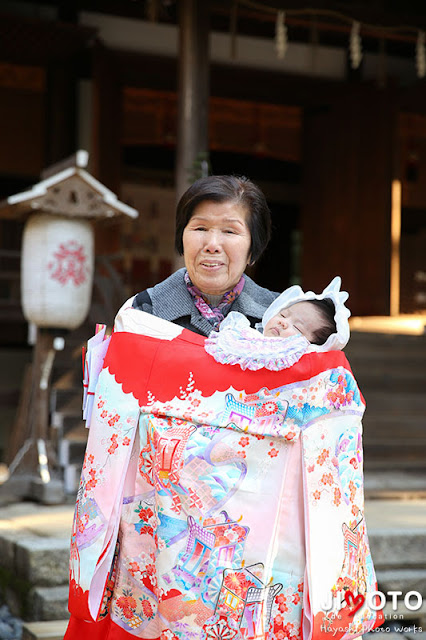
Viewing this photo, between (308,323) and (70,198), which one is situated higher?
(70,198)

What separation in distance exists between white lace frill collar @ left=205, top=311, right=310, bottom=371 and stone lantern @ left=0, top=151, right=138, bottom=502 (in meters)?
4.20

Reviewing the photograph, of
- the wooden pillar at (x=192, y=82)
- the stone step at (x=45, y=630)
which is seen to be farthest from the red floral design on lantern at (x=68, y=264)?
the stone step at (x=45, y=630)

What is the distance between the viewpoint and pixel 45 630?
3863 millimetres

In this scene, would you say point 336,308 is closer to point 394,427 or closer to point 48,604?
point 48,604

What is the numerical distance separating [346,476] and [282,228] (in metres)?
14.0

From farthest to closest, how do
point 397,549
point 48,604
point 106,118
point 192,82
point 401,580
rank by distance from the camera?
point 106,118 → point 192,82 → point 397,549 → point 401,580 → point 48,604

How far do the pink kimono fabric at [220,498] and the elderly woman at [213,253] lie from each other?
7.6 inches

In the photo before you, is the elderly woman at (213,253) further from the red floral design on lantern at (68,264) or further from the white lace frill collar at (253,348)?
the red floral design on lantern at (68,264)

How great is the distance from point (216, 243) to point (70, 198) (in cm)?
418

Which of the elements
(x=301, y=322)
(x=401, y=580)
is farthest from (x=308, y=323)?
(x=401, y=580)

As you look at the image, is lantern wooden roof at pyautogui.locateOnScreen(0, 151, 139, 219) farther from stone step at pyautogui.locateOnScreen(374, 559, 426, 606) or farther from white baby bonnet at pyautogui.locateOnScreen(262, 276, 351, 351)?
white baby bonnet at pyautogui.locateOnScreen(262, 276, 351, 351)

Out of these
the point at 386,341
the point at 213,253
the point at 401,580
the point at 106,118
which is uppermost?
the point at 106,118

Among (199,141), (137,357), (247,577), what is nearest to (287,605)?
(247,577)

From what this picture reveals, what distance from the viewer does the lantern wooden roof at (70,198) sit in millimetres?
6246
